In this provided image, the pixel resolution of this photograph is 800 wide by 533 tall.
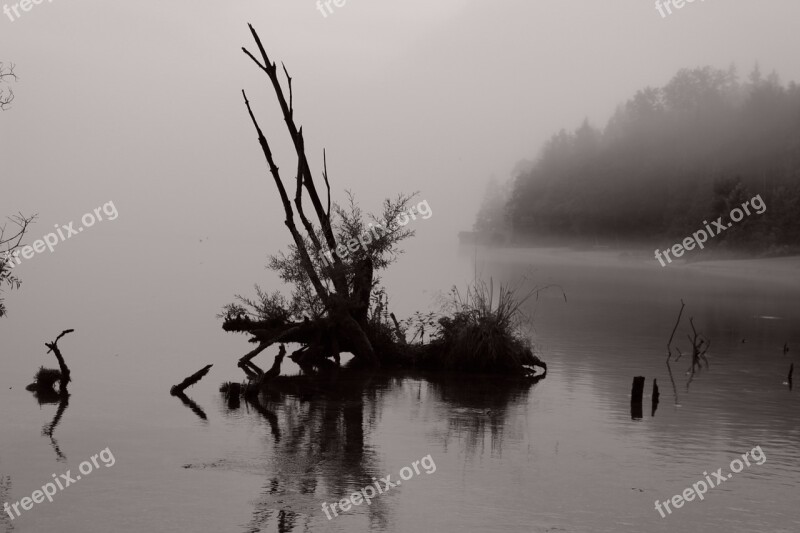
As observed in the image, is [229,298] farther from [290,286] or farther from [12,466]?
[12,466]

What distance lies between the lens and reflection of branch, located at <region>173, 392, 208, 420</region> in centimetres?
2109

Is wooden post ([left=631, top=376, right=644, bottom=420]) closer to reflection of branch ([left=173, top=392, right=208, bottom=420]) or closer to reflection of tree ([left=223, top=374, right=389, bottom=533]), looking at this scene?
reflection of tree ([left=223, top=374, right=389, bottom=533])

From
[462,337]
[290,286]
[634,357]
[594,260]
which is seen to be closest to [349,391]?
[462,337]

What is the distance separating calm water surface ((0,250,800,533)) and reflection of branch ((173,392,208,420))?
0.47 feet

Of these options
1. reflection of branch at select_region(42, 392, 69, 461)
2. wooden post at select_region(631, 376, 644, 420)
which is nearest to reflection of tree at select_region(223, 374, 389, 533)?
reflection of branch at select_region(42, 392, 69, 461)

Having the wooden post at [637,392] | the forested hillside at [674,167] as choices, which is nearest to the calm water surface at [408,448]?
the wooden post at [637,392]

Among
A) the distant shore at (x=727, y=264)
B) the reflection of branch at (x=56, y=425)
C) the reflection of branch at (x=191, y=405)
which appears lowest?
the distant shore at (x=727, y=264)

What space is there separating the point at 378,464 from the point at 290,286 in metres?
53.7

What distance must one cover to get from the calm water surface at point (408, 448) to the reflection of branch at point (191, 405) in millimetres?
142

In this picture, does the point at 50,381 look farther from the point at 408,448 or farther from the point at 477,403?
the point at 408,448

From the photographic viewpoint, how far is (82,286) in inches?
2741

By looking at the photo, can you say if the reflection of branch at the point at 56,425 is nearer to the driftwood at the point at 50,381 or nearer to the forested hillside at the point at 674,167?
the driftwood at the point at 50,381

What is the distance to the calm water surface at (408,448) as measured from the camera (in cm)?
1404

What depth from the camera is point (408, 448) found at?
18.2 m
